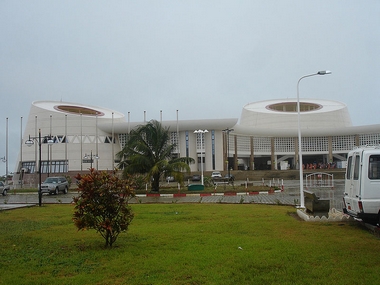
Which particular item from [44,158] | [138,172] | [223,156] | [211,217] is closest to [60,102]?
[44,158]

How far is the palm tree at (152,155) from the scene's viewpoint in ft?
88.4

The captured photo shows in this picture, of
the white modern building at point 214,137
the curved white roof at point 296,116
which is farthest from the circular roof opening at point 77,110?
the curved white roof at point 296,116

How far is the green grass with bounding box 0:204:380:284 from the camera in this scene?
534 centimetres

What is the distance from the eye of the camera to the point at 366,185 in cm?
903

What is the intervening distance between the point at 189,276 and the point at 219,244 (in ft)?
7.16

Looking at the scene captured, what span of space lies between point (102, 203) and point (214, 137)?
159 feet

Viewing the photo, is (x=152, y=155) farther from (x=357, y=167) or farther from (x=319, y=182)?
(x=357, y=167)

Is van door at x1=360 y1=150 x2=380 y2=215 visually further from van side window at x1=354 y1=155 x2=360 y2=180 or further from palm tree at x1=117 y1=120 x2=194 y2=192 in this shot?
palm tree at x1=117 y1=120 x2=194 y2=192

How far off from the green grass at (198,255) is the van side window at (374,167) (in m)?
1.36

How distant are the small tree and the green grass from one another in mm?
516

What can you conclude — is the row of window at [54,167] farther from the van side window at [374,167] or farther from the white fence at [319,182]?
the van side window at [374,167]

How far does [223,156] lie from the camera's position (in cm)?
5581

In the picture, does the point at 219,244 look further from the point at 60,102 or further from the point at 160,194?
the point at 60,102

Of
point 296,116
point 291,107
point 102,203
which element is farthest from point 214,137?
point 102,203
